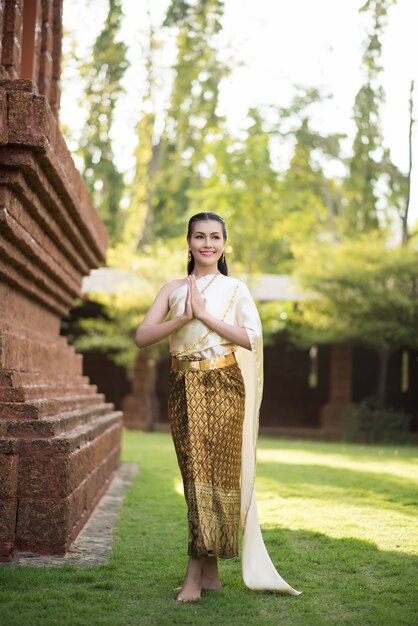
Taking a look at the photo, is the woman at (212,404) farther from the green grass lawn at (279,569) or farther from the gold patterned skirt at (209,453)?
the green grass lawn at (279,569)

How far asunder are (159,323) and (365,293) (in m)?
14.0

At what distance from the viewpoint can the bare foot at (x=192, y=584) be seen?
12.4 ft

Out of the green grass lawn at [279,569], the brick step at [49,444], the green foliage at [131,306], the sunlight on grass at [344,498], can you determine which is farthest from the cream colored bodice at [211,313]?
the green foliage at [131,306]

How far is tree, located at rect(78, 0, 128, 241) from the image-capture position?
2512 cm

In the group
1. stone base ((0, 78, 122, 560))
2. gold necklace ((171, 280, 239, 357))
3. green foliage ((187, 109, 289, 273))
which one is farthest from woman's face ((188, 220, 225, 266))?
green foliage ((187, 109, 289, 273))

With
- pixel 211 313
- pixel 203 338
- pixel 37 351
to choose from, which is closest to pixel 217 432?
pixel 203 338

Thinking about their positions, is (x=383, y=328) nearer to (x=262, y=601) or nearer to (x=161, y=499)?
(x=161, y=499)

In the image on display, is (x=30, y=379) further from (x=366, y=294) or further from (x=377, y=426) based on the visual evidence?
(x=377, y=426)

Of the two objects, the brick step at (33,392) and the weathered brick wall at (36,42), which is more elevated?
the weathered brick wall at (36,42)

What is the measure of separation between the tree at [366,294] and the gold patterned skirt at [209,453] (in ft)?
44.0

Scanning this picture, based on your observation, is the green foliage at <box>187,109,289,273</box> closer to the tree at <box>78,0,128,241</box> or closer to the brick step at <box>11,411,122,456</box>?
the tree at <box>78,0,128,241</box>

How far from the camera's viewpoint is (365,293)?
17.7m

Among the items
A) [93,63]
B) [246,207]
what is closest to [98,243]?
[246,207]

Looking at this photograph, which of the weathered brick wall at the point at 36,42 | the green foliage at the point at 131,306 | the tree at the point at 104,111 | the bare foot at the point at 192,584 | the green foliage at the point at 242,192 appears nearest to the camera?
the bare foot at the point at 192,584
